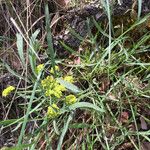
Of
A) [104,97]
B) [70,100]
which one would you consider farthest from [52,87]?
[104,97]

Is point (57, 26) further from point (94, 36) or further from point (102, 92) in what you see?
point (102, 92)

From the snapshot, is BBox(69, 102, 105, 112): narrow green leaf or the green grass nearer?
BBox(69, 102, 105, 112): narrow green leaf

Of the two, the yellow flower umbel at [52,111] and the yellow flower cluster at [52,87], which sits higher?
the yellow flower cluster at [52,87]

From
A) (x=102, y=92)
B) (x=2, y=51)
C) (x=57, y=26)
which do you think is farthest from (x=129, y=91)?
(x=2, y=51)

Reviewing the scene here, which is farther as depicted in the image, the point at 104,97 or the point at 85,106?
the point at 104,97

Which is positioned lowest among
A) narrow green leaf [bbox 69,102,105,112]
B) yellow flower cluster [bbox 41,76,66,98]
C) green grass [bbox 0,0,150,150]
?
green grass [bbox 0,0,150,150]

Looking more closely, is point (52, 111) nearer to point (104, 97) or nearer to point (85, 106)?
point (85, 106)

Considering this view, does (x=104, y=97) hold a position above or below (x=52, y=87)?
below

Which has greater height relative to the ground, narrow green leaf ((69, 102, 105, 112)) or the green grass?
narrow green leaf ((69, 102, 105, 112))
